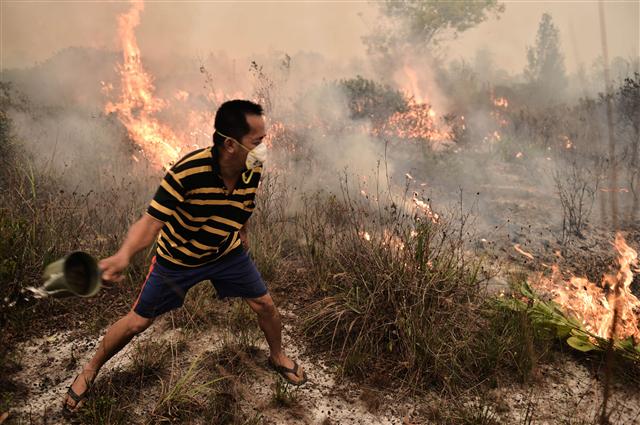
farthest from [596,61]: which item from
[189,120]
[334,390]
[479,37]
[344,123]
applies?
[334,390]

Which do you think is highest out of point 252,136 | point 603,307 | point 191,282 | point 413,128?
point 413,128

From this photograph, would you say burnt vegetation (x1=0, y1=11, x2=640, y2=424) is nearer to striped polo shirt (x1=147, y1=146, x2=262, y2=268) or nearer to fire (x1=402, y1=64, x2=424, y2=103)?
striped polo shirt (x1=147, y1=146, x2=262, y2=268)

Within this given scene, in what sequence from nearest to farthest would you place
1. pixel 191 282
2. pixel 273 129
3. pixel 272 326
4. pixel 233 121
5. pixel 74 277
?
pixel 74 277
pixel 233 121
pixel 191 282
pixel 272 326
pixel 273 129

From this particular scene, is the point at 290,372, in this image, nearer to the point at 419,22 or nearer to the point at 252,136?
the point at 252,136

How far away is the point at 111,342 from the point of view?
247cm

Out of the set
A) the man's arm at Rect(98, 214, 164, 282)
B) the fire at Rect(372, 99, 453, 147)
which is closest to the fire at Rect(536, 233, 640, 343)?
the man's arm at Rect(98, 214, 164, 282)

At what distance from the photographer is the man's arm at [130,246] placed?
1.93 meters

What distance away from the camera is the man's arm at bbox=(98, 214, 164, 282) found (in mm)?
1927

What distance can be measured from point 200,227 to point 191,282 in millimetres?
364

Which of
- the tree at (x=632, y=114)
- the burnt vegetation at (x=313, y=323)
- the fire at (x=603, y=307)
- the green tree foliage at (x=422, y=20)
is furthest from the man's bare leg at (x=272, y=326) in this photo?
the green tree foliage at (x=422, y=20)

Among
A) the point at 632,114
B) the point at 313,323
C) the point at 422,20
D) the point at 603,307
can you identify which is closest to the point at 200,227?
the point at 313,323

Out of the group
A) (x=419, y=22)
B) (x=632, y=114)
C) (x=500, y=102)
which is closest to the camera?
(x=632, y=114)

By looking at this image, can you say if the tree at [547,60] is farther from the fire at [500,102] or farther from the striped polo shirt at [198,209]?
the striped polo shirt at [198,209]

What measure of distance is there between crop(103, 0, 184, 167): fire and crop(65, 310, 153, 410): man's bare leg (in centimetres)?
548
